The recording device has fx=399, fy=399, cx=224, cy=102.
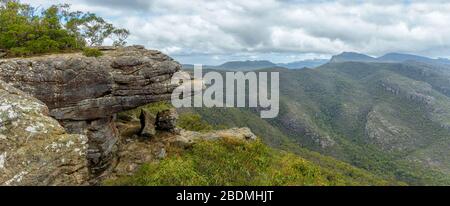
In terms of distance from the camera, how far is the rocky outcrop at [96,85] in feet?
99.3

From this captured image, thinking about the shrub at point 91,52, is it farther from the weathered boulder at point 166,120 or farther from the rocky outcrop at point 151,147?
the weathered boulder at point 166,120

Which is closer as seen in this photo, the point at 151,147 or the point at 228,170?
the point at 228,170

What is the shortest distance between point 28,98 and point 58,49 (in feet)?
88.2

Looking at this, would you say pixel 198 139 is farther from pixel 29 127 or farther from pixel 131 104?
pixel 29 127

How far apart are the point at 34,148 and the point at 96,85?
25.3 m

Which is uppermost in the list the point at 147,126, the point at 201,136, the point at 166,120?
the point at 166,120

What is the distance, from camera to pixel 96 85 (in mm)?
34188

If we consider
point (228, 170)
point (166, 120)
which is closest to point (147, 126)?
point (166, 120)

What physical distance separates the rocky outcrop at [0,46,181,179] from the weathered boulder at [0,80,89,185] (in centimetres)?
2005

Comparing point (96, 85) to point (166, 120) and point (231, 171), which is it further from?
point (231, 171)

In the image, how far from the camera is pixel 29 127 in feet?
33.5

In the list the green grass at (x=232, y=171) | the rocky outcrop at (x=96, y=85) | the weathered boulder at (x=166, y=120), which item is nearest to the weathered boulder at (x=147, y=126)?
the weathered boulder at (x=166, y=120)
